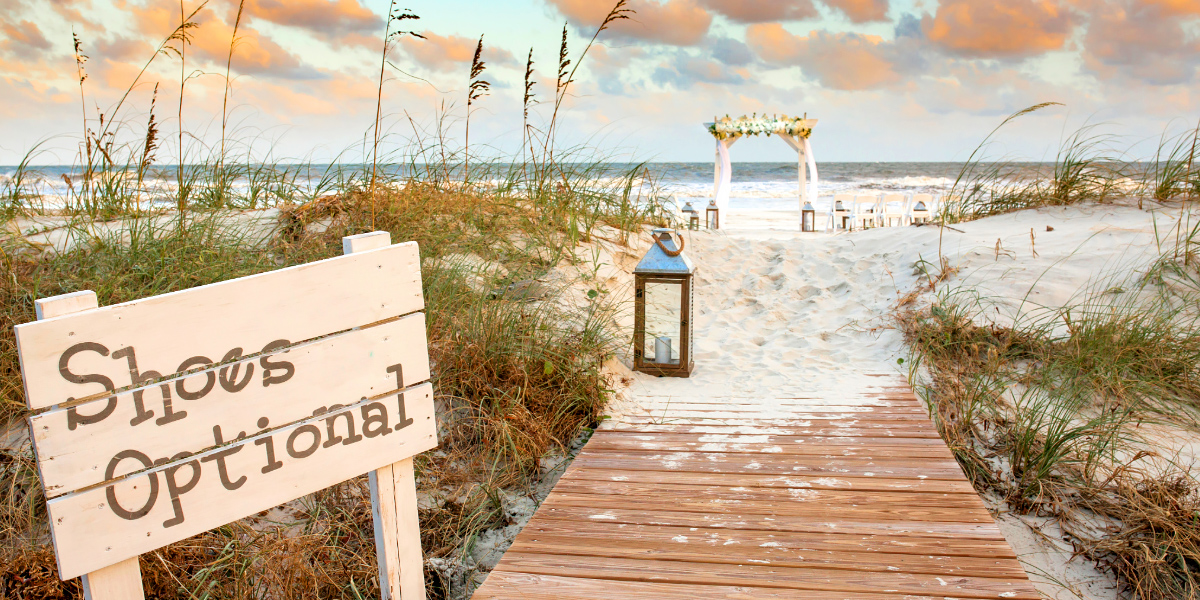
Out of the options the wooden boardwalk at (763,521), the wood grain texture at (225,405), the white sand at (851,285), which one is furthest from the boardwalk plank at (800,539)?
the white sand at (851,285)

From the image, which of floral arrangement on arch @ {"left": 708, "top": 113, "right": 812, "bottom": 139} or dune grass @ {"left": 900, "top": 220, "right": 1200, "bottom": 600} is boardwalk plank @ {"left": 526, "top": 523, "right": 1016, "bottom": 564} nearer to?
dune grass @ {"left": 900, "top": 220, "right": 1200, "bottom": 600}

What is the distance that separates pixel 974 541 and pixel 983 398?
162 centimetres

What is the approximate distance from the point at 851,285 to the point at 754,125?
6130 mm

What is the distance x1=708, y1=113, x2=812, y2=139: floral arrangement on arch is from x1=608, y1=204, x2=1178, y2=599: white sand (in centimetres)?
474

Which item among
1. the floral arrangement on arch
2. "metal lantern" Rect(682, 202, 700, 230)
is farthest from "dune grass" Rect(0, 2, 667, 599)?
the floral arrangement on arch

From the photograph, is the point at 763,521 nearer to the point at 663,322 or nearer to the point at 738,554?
the point at 738,554

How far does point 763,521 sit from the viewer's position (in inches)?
87.5

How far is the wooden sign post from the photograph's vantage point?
4.54 ft

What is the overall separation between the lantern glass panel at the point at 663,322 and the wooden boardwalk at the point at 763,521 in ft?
2.73

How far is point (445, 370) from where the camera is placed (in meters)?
3.11

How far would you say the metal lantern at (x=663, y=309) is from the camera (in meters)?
3.77


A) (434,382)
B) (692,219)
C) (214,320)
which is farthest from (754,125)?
(214,320)

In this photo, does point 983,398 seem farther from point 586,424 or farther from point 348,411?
point 348,411

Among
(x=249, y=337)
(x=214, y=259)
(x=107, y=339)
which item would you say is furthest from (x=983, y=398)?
(x=214, y=259)
